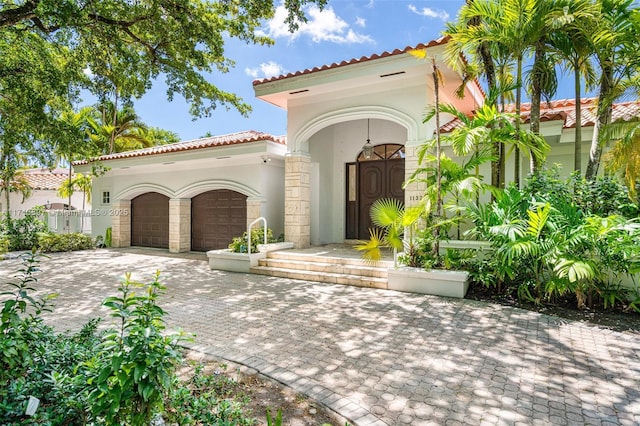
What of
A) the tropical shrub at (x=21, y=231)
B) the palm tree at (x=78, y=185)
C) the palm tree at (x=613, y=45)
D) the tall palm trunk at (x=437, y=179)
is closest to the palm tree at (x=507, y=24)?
Result: the tall palm trunk at (x=437, y=179)

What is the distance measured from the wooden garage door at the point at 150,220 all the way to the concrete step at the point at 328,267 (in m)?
6.94

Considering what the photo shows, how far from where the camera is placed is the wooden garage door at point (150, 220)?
14414 mm

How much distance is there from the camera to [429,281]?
6871 millimetres

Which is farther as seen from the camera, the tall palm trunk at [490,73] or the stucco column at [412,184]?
the stucco column at [412,184]

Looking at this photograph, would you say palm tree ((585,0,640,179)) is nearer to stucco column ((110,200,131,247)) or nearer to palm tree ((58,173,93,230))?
stucco column ((110,200,131,247))

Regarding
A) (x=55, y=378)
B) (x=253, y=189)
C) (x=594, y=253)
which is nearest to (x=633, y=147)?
(x=594, y=253)

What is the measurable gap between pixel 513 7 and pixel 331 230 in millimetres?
7669

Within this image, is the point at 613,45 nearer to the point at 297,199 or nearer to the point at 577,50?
the point at 577,50

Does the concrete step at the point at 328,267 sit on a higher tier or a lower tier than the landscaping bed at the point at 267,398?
higher

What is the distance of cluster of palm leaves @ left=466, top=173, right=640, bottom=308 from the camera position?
17.8 feet

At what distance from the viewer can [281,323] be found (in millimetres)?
5348

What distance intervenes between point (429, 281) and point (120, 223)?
13.1 metres

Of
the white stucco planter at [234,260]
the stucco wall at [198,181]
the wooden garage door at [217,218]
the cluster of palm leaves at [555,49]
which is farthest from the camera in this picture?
the wooden garage door at [217,218]

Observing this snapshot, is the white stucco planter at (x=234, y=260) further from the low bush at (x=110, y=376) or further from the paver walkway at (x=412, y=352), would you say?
the low bush at (x=110, y=376)
